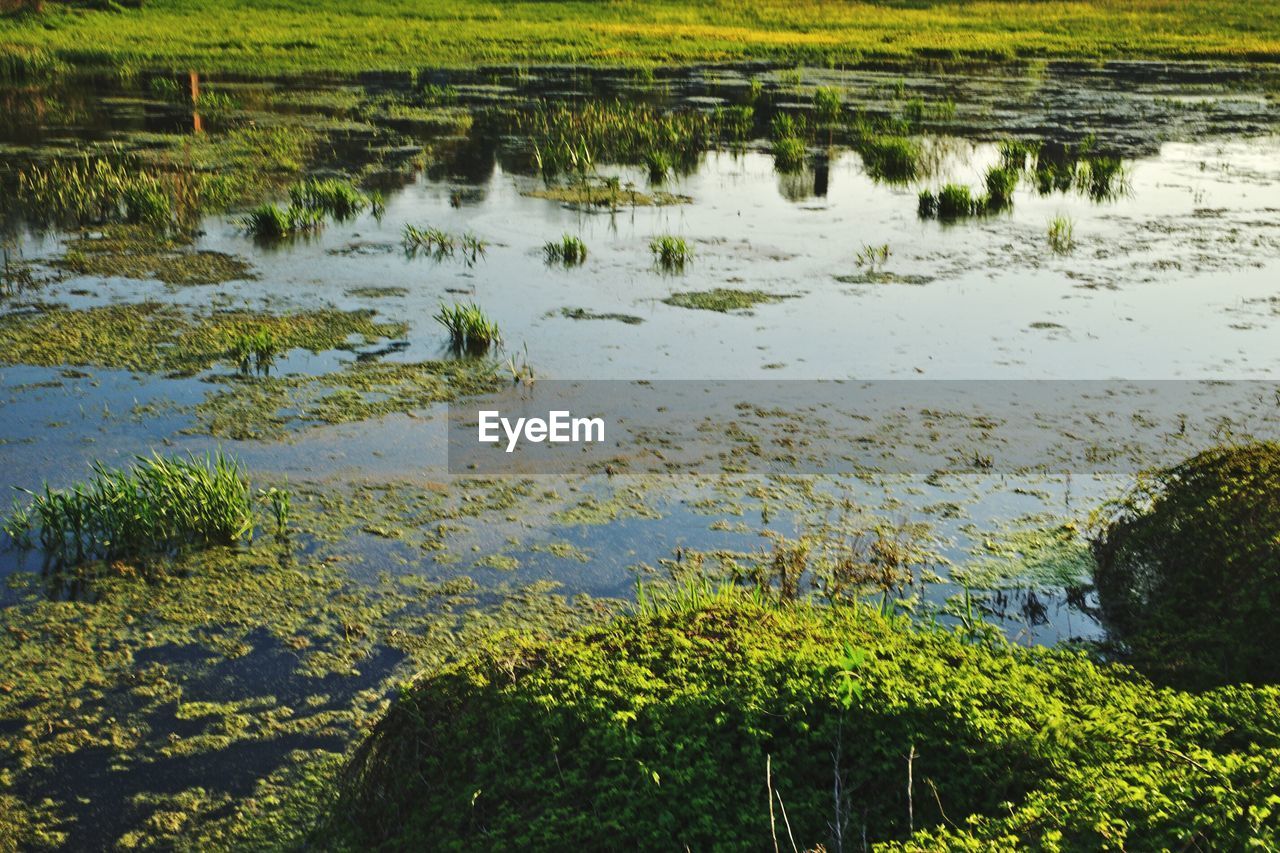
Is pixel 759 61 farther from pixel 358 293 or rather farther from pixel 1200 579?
pixel 1200 579

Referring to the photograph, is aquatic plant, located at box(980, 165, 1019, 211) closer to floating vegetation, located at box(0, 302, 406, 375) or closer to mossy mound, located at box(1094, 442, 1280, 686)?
floating vegetation, located at box(0, 302, 406, 375)

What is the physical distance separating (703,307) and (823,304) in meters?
0.81

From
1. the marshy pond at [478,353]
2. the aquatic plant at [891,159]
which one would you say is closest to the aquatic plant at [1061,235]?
the marshy pond at [478,353]

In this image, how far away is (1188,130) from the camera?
16.2m

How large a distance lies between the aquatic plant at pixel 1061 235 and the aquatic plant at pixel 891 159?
8.36 feet

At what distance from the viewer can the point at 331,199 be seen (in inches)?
434

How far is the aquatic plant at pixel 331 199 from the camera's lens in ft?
35.9

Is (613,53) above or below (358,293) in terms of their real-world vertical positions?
above

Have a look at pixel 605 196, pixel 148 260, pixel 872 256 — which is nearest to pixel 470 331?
pixel 148 260

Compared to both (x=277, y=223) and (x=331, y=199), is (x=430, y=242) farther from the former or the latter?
(x=331, y=199)

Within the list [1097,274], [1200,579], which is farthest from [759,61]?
[1200,579]

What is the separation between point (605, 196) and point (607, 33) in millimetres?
16768

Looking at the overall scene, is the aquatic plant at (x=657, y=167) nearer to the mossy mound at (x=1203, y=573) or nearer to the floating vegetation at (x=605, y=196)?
the floating vegetation at (x=605, y=196)

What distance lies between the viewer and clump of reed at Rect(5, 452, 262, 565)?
496 cm
